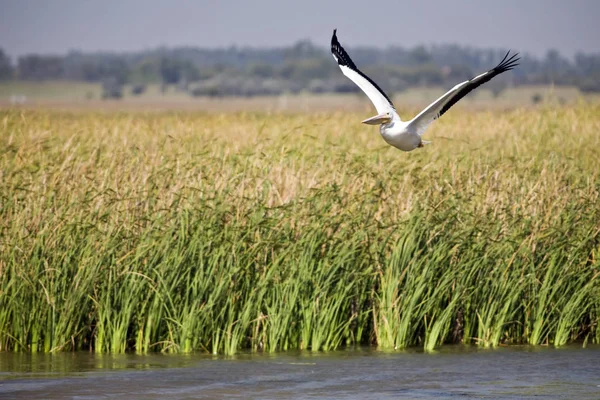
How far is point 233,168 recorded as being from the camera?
A: 36.1 feet

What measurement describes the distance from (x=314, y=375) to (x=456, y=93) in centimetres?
288

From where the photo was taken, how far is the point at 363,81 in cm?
1128

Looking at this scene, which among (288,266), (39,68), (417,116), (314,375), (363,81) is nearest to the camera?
(314,375)

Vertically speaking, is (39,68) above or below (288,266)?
above

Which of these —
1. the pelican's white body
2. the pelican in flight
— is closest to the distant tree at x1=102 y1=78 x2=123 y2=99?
the pelican in flight

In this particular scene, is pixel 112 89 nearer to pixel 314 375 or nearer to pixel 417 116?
pixel 417 116

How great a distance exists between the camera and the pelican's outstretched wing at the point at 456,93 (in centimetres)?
934

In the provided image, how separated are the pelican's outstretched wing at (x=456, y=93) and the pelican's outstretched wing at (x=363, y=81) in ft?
1.52

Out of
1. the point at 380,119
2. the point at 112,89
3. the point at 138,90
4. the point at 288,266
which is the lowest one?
the point at 288,266

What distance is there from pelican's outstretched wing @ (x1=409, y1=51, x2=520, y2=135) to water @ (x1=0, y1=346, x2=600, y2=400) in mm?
2171

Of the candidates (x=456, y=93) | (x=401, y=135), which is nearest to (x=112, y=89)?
(x=401, y=135)

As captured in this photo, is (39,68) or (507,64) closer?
(507,64)

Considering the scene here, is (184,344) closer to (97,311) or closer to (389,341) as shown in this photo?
(97,311)

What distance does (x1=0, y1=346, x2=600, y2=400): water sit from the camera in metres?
7.94
